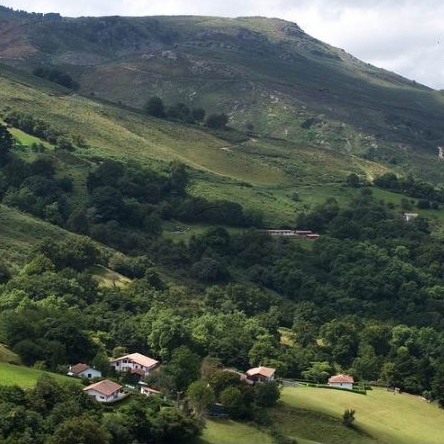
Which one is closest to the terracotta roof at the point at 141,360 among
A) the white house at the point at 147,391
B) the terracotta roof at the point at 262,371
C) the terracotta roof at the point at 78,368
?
the white house at the point at 147,391

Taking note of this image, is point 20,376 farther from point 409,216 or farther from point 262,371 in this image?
point 409,216

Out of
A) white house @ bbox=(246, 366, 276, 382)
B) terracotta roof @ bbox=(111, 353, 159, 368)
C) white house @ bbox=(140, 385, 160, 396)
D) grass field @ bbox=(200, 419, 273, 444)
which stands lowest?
grass field @ bbox=(200, 419, 273, 444)

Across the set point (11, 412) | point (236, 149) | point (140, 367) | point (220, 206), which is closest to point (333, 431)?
point (140, 367)

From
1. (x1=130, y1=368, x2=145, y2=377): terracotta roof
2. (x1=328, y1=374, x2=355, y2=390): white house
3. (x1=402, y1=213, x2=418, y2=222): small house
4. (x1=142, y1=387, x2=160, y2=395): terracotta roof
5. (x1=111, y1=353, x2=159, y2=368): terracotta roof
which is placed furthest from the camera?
(x1=402, y1=213, x2=418, y2=222): small house

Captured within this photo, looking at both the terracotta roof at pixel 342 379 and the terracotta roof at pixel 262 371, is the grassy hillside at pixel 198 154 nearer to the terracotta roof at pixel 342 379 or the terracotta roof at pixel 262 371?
the terracotta roof at pixel 342 379

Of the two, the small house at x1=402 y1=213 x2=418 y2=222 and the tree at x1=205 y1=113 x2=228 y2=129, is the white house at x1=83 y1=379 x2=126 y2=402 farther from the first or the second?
the tree at x1=205 y1=113 x2=228 y2=129

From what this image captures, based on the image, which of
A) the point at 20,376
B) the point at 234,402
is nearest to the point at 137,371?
the point at 234,402

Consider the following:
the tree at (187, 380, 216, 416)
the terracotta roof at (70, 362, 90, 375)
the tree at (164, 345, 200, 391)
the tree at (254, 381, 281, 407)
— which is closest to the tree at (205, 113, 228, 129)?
the tree at (164, 345, 200, 391)
